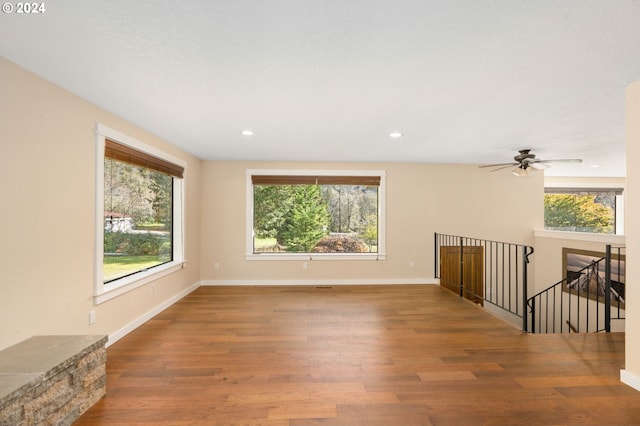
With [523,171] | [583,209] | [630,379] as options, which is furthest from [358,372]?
[583,209]

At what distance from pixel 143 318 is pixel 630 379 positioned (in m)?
4.77

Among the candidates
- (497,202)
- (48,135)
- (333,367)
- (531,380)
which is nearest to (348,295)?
(333,367)

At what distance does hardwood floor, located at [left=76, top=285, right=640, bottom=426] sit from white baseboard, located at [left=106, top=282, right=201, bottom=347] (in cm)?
9

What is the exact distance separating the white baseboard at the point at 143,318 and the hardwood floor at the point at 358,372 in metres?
0.09

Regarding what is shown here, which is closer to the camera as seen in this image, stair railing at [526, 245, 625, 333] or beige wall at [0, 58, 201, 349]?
beige wall at [0, 58, 201, 349]

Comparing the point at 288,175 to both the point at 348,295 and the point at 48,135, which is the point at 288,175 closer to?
the point at 348,295

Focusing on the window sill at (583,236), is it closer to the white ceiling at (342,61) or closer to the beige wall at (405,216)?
the beige wall at (405,216)

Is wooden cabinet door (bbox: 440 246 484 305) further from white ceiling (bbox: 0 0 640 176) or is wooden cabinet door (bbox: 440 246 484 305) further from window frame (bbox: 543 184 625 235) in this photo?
window frame (bbox: 543 184 625 235)

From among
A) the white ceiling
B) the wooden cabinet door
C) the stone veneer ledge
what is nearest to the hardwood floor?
the stone veneer ledge

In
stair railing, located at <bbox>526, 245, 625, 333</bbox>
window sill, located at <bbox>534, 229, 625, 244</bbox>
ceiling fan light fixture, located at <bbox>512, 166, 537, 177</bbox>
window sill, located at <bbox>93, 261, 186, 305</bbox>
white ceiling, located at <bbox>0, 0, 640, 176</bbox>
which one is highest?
white ceiling, located at <bbox>0, 0, 640, 176</bbox>

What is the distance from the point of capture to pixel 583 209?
315 inches

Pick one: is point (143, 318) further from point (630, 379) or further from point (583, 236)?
point (583, 236)

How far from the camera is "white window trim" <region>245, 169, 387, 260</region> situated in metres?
5.66

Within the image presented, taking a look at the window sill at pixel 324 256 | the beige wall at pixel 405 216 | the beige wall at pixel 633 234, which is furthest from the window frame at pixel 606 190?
the beige wall at pixel 633 234
